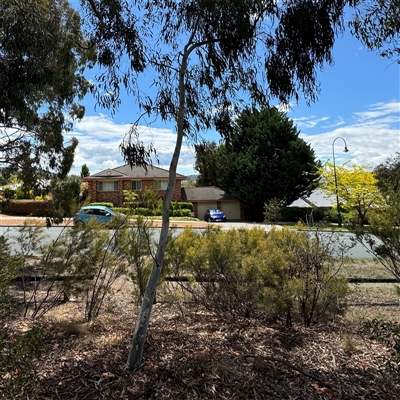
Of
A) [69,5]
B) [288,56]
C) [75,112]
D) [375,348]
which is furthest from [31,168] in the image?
[375,348]

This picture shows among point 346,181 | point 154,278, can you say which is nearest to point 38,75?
point 154,278

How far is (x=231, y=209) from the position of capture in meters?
38.2

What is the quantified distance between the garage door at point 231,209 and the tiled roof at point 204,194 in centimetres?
76

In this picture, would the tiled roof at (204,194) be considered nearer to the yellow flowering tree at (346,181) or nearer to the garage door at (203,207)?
the garage door at (203,207)

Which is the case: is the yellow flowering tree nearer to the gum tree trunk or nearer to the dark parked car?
the dark parked car

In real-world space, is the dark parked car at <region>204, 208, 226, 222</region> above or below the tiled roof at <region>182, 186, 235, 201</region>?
below

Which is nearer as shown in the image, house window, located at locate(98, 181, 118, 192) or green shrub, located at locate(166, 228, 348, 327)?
green shrub, located at locate(166, 228, 348, 327)

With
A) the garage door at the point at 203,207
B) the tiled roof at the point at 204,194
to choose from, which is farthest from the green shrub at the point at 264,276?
the garage door at the point at 203,207

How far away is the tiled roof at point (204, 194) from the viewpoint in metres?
37.6

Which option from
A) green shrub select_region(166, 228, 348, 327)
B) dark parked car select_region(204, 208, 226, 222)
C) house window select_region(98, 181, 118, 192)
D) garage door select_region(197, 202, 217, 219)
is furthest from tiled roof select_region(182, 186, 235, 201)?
green shrub select_region(166, 228, 348, 327)

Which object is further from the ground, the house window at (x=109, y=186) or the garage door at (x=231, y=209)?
the house window at (x=109, y=186)

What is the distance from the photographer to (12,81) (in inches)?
245

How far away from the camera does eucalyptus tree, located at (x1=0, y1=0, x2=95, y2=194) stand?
5746 mm

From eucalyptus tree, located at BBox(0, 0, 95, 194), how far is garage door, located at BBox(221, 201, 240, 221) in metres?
28.6
